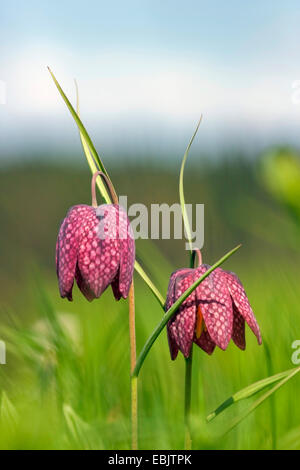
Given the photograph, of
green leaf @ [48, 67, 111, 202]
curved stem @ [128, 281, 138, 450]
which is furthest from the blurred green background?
green leaf @ [48, 67, 111, 202]

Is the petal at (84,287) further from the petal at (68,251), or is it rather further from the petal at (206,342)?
the petal at (206,342)

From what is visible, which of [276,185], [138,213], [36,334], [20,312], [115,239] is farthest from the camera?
[20,312]

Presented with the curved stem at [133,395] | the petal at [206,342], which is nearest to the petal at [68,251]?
the curved stem at [133,395]

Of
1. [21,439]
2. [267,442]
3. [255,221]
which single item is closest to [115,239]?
[255,221]

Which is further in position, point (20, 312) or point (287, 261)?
point (20, 312)

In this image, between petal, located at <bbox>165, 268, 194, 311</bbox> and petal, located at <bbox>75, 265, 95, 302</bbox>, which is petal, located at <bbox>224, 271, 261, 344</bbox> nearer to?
petal, located at <bbox>165, 268, 194, 311</bbox>

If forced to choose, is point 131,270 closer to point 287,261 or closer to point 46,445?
point 46,445

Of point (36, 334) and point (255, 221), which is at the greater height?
point (255, 221)
